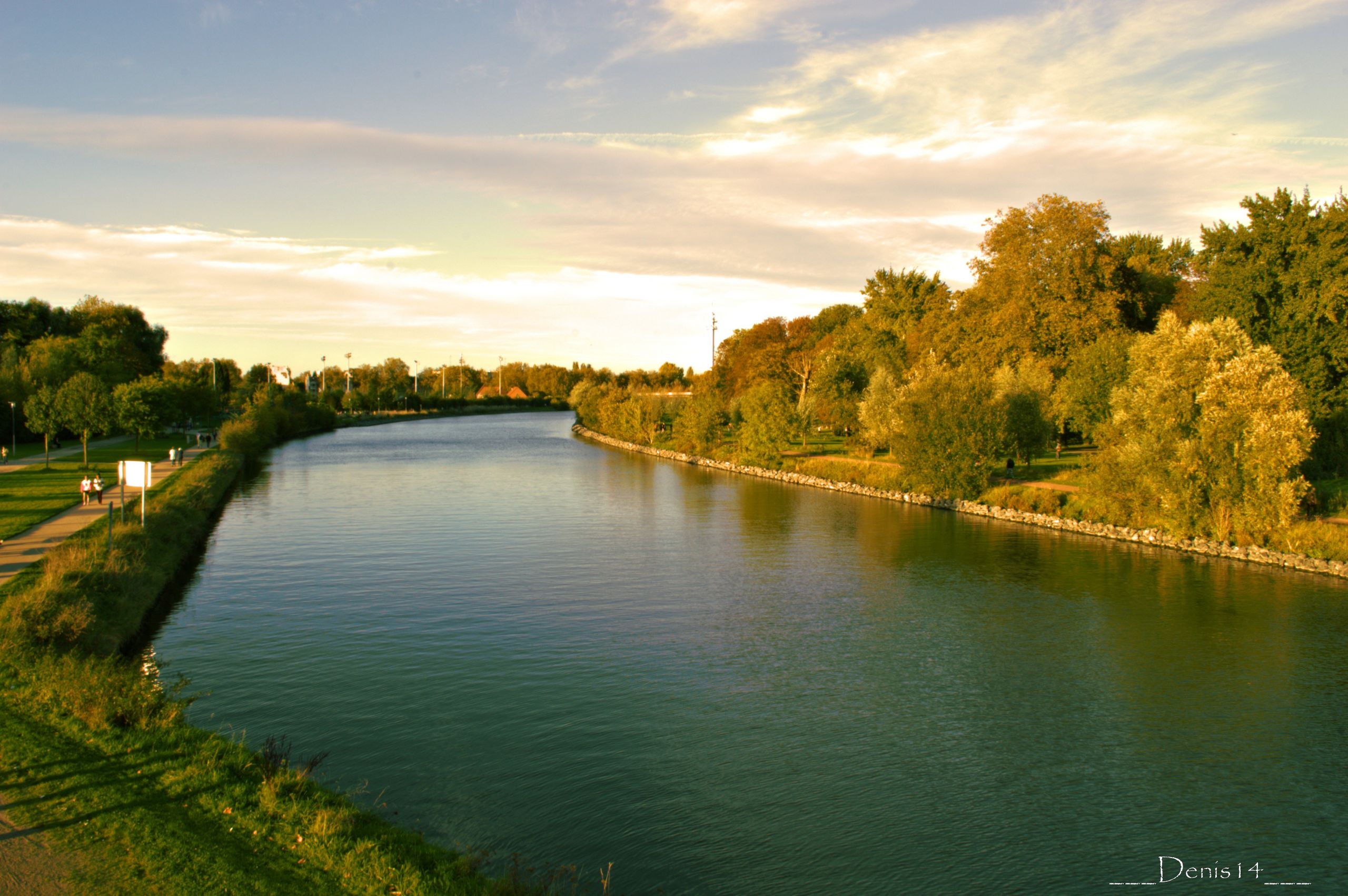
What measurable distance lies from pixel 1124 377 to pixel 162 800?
44763mm

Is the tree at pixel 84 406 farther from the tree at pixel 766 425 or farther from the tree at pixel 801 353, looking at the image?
the tree at pixel 801 353

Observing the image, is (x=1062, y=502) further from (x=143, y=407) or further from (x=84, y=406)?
(x=143, y=407)

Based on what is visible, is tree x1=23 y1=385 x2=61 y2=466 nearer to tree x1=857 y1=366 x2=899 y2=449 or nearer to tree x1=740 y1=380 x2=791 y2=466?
tree x1=740 y1=380 x2=791 y2=466

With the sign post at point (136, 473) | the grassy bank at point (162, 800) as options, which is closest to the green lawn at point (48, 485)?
the sign post at point (136, 473)

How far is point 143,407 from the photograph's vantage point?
50.1 metres

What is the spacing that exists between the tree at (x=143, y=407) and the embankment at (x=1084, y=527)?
3747 cm

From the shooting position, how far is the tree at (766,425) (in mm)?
60125

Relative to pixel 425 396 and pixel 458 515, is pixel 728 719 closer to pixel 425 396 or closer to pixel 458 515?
pixel 458 515

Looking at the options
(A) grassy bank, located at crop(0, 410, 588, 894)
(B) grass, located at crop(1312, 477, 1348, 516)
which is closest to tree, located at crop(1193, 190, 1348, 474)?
(B) grass, located at crop(1312, 477, 1348, 516)

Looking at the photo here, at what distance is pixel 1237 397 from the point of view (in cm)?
3028

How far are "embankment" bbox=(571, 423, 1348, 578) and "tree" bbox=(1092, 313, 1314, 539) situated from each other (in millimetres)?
614

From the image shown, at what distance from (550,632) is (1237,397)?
26.0 metres

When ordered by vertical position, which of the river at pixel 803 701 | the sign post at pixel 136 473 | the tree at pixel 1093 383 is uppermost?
the tree at pixel 1093 383

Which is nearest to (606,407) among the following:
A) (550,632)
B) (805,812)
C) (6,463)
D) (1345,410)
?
(6,463)
